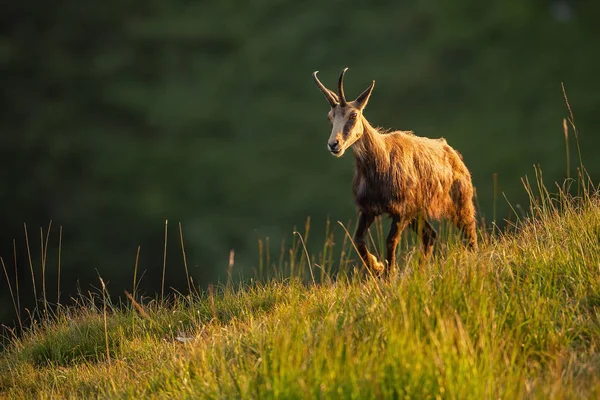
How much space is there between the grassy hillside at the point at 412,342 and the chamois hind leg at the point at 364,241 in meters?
1.63

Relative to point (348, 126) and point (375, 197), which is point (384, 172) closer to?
point (375, 197)

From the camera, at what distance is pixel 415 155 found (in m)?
9.34

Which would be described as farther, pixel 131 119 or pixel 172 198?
pixel 131 119

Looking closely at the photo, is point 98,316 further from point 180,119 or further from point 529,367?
point 180,119

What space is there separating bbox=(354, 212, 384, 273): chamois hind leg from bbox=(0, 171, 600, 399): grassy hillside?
5.35 ft

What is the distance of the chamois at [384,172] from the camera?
860cm

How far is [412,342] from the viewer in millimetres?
3828

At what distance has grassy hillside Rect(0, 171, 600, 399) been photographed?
12.4ft

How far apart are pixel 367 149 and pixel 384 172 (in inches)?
12.3

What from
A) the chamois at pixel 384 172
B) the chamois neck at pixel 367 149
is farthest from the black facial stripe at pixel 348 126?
the chamois neck at pixel 367 149

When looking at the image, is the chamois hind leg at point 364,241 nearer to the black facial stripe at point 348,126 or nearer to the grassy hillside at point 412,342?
the black facial stripe at point 348,126

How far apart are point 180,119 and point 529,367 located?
141 feet

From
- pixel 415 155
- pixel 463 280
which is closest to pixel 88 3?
pixel 415 155

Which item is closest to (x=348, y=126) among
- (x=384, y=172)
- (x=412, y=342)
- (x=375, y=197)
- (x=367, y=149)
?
(x=367, y=149)
